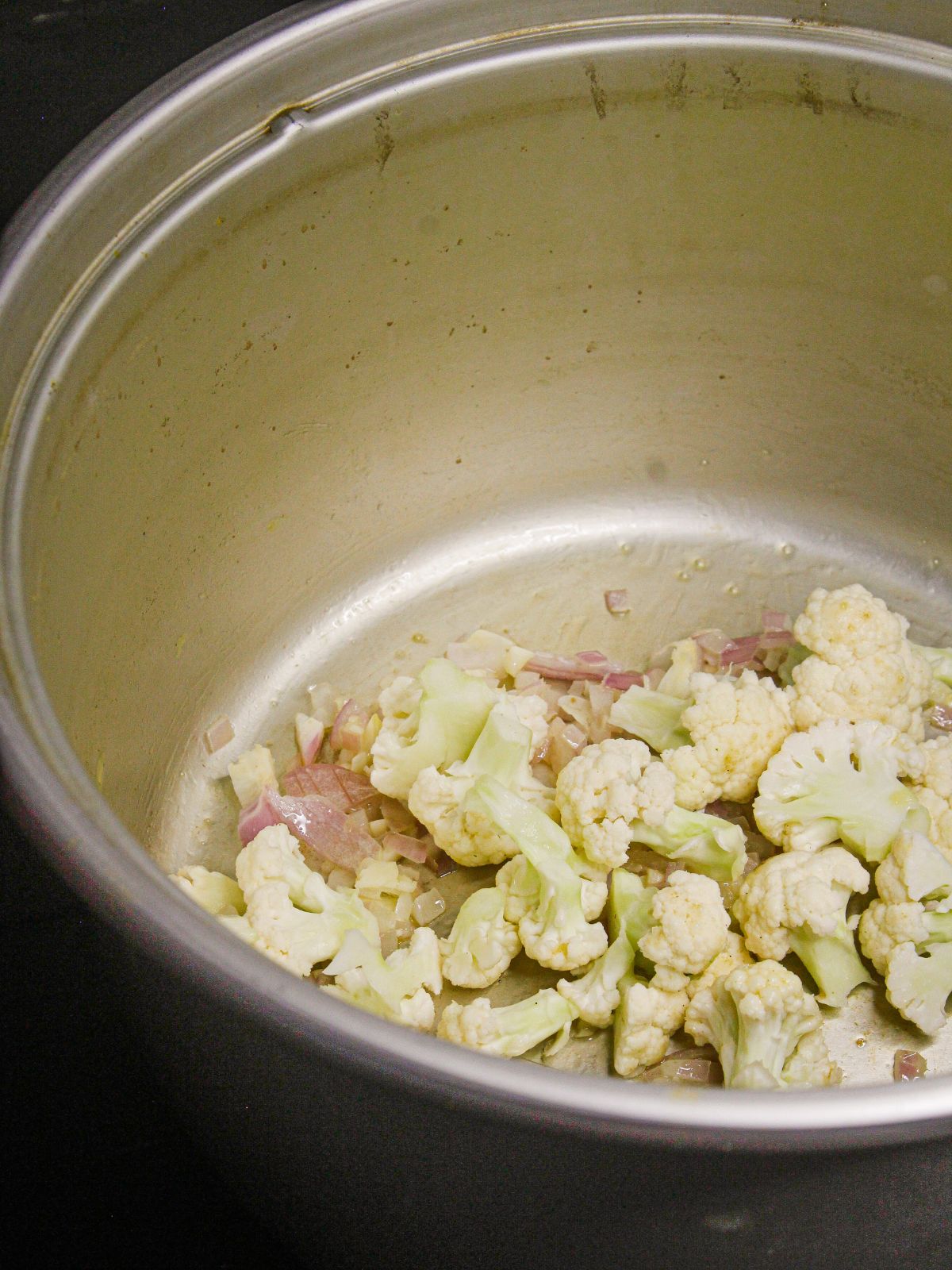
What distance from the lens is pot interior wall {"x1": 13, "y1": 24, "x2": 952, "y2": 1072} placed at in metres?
1.12

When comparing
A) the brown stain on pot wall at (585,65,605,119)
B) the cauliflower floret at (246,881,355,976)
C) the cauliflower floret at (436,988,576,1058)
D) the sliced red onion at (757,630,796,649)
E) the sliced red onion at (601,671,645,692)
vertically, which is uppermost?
the brown stain on pot wall at (585,65,605,119)

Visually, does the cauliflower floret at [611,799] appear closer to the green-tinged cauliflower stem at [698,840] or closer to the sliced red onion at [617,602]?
the green-tinged cauliflower stem at [698,840]

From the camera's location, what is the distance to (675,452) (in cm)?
146

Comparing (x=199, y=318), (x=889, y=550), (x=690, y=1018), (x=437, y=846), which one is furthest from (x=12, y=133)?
(x=690, y=1018)

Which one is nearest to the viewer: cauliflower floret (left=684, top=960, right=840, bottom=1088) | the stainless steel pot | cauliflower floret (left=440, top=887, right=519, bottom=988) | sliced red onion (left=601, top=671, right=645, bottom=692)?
the stainless steel pot

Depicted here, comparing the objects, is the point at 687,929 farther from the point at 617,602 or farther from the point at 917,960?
the point at 617,602

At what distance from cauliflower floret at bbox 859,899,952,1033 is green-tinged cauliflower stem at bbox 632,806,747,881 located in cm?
13

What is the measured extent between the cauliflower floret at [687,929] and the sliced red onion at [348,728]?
0.36 metres

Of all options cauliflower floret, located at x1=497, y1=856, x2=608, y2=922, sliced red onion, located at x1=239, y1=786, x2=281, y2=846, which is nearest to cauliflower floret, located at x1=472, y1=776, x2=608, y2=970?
cauliflower floret, located at x1=497, y1=856, x2=608, y2=922

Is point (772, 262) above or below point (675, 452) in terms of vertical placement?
above

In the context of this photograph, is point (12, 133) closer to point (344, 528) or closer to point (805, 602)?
point (344, 528)

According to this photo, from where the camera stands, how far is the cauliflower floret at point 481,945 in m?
1.05

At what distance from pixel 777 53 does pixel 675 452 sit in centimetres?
44

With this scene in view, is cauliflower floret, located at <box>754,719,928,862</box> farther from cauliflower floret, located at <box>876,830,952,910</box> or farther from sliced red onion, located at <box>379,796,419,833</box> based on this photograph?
sliced red onion, located at <box>379,796,419,833</box>
